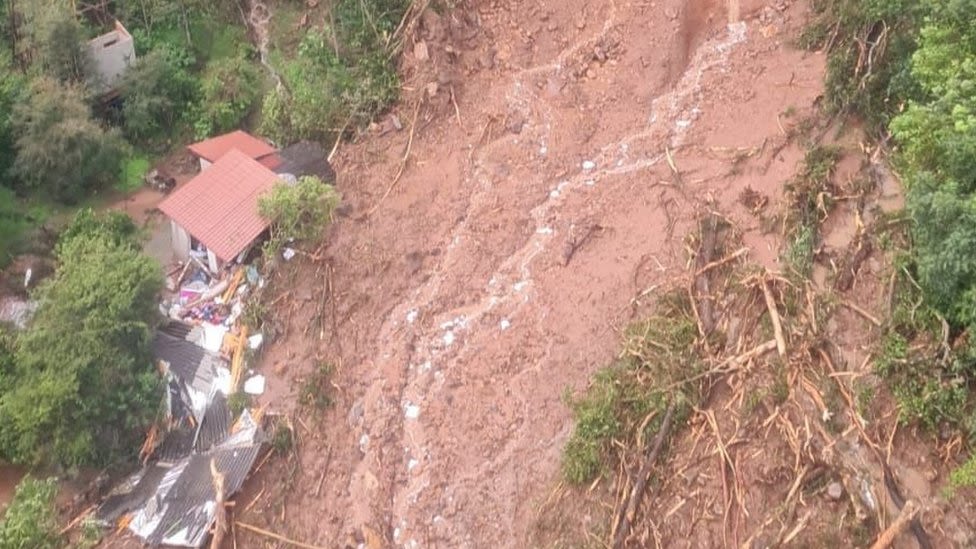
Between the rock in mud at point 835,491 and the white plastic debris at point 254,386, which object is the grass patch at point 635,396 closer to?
the rock in mud at point 835,491

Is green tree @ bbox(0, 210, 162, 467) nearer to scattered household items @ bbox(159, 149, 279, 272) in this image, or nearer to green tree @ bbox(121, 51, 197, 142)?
scattered household items @ bbox(159, 149, 279, 272)

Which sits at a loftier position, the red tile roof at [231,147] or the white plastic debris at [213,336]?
the red tile roof at [231,147]

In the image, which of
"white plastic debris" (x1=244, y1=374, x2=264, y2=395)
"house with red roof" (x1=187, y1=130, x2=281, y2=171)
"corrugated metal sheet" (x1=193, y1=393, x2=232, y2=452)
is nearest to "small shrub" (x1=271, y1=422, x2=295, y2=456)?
"corrugated metal sheet" (x1=193, y1=393, x2=232, y2=452)

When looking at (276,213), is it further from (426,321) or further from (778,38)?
(778,38)

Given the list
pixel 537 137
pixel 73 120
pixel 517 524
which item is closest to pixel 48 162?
pixel 73 120

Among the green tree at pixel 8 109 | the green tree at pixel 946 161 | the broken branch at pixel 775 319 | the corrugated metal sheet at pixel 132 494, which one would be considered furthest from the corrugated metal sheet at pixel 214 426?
the green tree at pixel 946 161

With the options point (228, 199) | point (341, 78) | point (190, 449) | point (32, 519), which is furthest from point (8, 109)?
point (32, 519)

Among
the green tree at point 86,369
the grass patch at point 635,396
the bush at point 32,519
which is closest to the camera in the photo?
the bush at point 32,519
